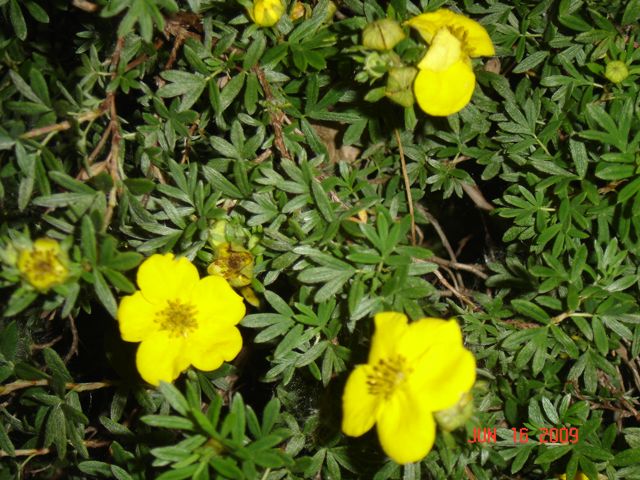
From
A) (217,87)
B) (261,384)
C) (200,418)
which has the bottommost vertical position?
(261,384)

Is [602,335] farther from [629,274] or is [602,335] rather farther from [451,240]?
[451,240]

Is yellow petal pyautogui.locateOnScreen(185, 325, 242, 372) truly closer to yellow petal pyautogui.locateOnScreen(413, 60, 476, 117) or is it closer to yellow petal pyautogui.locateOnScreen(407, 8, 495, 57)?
yellow petal pyautogui.locateOnScreen(413, 60, 476, 117)

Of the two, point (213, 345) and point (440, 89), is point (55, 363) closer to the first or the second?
point (213, 345)

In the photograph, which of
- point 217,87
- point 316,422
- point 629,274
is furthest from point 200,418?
point 629,274

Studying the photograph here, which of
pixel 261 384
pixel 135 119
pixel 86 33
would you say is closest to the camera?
pixel 86 33

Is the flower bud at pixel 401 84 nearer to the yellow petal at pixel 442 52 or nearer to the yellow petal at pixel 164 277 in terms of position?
the yellow petal at pixel 442 52

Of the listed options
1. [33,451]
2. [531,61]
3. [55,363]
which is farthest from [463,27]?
[33,451]

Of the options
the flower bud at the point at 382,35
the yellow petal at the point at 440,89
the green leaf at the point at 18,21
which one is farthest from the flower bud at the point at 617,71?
the green leaf at the point at 18,21
